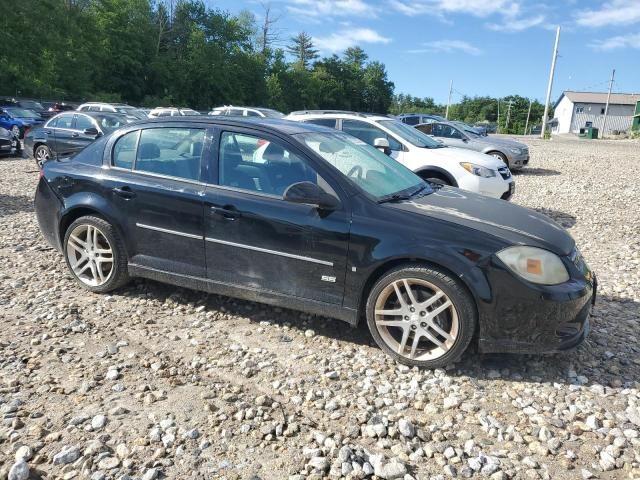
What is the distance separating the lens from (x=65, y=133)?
12.5m

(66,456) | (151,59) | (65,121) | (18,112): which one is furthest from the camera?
(151,59)

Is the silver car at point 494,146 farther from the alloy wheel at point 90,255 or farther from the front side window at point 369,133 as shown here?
the alloy wheel at point 90,255

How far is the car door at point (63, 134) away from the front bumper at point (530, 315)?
11827 mm

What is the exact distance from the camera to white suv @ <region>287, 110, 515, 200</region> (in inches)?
323

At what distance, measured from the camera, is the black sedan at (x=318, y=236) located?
3.36 m

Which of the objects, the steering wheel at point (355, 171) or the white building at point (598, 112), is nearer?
the steering wheel at point (355, 171)

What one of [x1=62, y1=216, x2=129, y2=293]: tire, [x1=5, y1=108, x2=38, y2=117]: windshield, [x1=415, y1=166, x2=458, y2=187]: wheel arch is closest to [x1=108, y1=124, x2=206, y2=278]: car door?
[x1=62, y1=216, x2=129, y2=293]: tire

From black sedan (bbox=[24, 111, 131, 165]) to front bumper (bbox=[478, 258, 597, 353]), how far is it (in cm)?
1112

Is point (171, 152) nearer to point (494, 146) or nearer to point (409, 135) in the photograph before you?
point (409, 135)

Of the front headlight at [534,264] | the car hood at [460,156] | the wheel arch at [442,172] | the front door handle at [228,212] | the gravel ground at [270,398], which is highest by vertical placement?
the car hood at [460,156]

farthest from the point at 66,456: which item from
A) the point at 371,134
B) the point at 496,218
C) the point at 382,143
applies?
the point at 371,134

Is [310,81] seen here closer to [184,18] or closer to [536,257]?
[184,18]

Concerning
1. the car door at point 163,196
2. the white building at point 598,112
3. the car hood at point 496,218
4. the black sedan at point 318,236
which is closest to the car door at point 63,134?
the black sedan at point 318,236

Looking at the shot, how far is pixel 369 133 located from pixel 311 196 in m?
5.34
